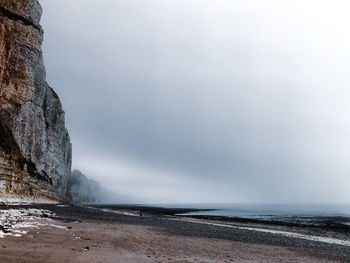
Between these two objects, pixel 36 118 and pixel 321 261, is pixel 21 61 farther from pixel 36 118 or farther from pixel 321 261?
pixel 321 261

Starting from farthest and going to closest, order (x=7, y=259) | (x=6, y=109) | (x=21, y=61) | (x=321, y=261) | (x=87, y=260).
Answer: (x=21, y=61), (x=6, y=109), (x=321, y=261), (x=87, y=260), (x=7, y=259)

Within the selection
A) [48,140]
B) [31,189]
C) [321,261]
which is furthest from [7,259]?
[48,140]

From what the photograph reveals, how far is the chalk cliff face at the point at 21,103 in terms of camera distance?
112 ft

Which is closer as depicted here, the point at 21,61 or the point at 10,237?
the point at 10,237

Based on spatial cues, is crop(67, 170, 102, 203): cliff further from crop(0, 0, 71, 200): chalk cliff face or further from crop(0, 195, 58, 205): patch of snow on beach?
crop(0, 195, 58, 205): patch of snow on beach

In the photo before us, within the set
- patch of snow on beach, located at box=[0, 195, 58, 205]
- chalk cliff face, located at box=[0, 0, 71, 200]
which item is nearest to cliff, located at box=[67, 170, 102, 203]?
chalk cliff face, located at box=[0, 0, 71, 200]

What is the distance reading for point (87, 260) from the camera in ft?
28.7

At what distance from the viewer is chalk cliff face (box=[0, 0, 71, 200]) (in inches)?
1345

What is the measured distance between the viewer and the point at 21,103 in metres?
38.8

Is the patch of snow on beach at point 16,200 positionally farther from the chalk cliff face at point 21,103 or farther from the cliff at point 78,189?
the cliff at point 78,189

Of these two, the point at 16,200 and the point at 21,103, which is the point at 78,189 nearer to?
the point at 21,103

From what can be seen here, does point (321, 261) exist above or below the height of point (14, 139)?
below

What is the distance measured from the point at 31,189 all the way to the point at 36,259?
33.0 m

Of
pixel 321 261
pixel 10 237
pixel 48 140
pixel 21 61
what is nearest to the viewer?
pixel 10 237
